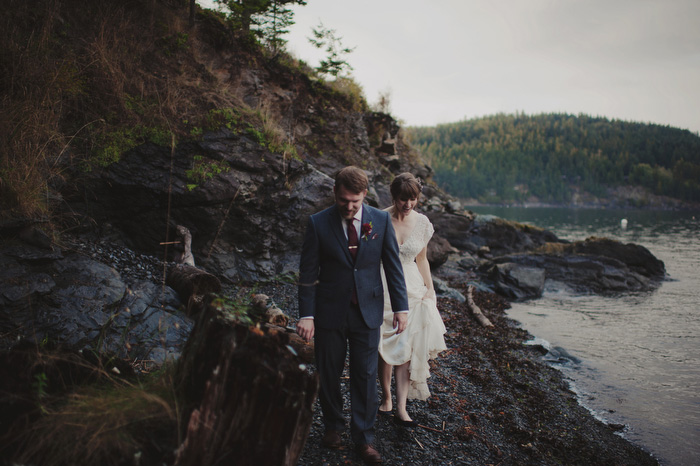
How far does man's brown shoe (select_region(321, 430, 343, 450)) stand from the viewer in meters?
3.47

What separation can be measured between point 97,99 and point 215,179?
2773mm

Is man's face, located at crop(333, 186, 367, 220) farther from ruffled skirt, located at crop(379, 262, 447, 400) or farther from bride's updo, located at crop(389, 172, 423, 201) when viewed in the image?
ruffled skirt, located at crop(379, 262, 447, 400)

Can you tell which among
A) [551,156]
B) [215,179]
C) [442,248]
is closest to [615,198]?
[551,156]

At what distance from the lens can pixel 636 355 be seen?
30.1 feet

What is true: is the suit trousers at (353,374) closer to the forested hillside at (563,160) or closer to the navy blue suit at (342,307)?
the navy blue suit at (342,307)

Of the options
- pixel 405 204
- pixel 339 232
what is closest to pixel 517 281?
pixel 405 204

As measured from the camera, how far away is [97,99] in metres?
7.96

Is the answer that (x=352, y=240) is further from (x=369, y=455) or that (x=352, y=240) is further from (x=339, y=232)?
(x=369, y=455)

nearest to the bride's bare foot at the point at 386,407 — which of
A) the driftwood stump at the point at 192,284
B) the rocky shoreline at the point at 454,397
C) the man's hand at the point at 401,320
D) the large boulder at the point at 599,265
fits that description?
the rocky shoreline at the point at 454,397

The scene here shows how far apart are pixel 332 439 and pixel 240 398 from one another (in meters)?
1.75

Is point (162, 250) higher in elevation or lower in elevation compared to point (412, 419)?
higher

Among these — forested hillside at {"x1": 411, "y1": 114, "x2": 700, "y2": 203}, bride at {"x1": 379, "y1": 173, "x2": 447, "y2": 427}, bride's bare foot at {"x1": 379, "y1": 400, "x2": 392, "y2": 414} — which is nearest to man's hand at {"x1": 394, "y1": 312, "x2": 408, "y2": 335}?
bride at {"x1": 379, "y1": 173, "x2": 447, "y2": 427}

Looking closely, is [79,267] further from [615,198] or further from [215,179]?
[615,198]

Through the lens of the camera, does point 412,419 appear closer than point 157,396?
No
